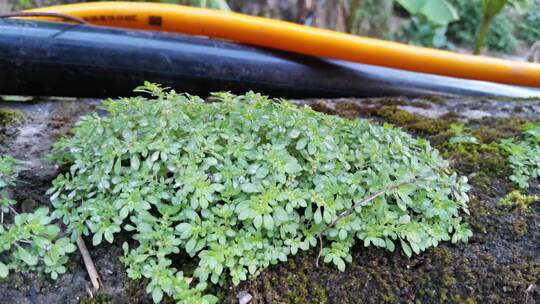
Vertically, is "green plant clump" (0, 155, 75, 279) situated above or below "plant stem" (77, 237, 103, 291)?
above

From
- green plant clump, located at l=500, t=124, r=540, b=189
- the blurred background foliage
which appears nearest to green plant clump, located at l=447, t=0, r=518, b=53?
the blurred background foliage

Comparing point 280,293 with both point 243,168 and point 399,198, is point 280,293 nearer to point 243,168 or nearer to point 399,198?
point 243,168

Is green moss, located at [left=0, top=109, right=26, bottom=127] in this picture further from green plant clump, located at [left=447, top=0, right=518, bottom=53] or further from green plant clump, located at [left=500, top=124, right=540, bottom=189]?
green plant clump, located at [left=447, top=0, right=518, bottom=53]

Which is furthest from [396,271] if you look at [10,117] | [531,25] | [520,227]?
[531,25]

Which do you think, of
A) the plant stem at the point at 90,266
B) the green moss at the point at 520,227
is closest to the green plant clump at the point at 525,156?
the green moss at the point at 520,227

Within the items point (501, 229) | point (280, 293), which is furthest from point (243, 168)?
point (501, 229)

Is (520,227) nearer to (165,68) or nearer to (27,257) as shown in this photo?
(27,257)

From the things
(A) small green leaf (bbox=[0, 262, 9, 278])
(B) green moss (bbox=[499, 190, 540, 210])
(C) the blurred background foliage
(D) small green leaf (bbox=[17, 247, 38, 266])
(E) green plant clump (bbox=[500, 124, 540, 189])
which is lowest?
(A) small green leaf (bbox=[0, 262, 9, 278])
